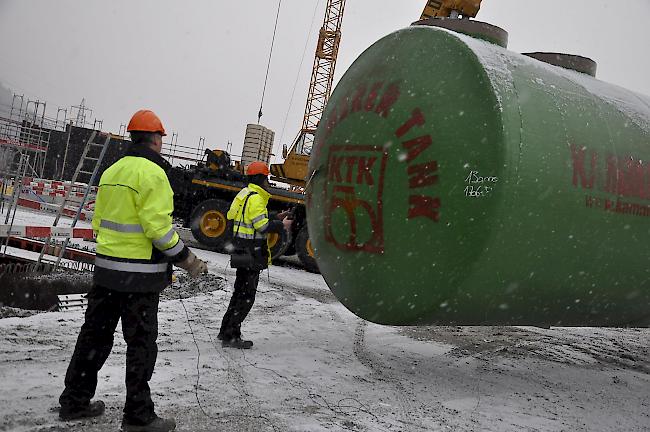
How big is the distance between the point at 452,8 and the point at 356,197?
5.28 meters

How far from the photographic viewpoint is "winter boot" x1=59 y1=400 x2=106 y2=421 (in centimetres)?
305

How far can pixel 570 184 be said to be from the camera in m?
3.45

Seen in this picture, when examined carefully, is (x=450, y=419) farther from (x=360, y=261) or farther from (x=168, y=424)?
(x=168, y=424)

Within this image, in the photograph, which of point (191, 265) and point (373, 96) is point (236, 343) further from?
point (373, 96)

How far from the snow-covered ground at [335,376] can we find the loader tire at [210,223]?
4.90 meters

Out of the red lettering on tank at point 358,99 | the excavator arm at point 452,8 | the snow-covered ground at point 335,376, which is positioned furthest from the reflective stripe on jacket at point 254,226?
the excavator arm at point 452,8

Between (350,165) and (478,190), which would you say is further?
(350,165)

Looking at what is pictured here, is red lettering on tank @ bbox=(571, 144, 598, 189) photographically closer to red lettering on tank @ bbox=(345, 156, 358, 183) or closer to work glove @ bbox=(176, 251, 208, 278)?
red lettering on tank @ bbox=(345, 156, 358, 183)

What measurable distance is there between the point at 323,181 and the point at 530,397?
2.44 metres

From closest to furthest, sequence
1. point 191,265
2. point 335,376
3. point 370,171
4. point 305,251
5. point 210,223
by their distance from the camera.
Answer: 1. point 191,265
2. point 370,171
3. point 335,376
4. point 305,251
5. point 210,223

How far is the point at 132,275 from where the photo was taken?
3008mm

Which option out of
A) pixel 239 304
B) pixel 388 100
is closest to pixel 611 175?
pixel 388 100

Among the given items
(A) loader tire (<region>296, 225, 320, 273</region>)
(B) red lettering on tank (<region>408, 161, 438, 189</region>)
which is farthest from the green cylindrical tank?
(A) loader tire (<region>296, 225, 320, 273</region>)

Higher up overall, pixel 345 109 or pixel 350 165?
pixel 345 109
